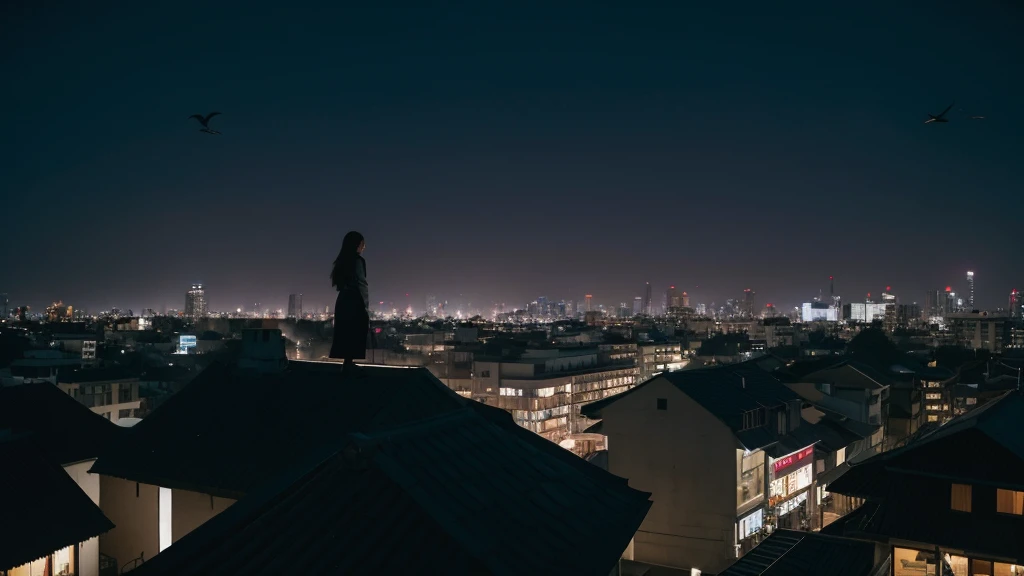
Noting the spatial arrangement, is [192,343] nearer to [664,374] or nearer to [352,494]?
[664,374]

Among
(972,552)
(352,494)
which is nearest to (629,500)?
(352,494)

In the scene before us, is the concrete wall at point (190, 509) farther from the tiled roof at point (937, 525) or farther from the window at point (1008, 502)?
the window at point (1008, 502)

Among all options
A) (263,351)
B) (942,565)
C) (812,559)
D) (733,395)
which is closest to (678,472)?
(733,395)

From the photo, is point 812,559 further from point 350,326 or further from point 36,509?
point 36,509

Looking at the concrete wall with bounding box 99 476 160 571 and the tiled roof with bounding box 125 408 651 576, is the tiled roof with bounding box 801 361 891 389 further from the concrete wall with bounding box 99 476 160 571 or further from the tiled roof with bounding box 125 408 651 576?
the tiled roof with bounding box 125 408 651 576

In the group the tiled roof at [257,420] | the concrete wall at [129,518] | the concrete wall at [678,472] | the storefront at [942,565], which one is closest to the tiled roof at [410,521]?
the tiled roof at [257,420]

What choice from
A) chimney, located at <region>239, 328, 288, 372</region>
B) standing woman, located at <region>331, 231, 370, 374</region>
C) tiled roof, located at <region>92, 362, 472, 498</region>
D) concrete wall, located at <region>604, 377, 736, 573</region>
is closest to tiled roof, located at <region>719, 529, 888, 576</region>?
concrete wall, located at <region>604, 377, 736, 573</region>
